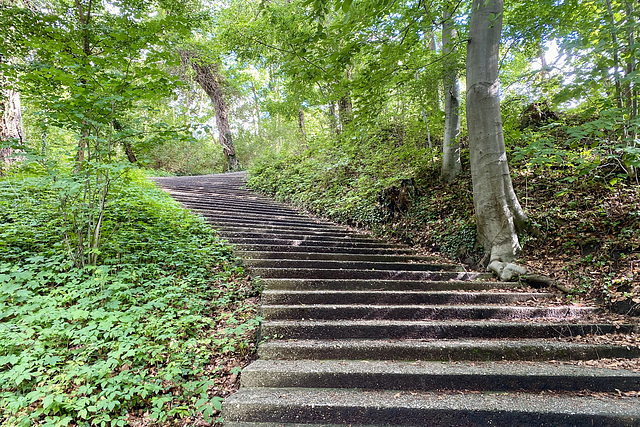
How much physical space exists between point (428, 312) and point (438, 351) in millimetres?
640

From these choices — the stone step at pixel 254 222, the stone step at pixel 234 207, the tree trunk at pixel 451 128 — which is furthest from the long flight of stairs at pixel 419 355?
the stone step at pixel 234 207

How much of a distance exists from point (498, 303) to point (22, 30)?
8027 millimetres

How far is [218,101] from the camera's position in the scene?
57.3 feet

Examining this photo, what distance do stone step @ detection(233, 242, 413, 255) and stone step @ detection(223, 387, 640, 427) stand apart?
273 centimetres

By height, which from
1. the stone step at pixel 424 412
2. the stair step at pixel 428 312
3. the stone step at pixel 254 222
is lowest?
the stone step at pixel 424 412

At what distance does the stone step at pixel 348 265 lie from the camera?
4281mm

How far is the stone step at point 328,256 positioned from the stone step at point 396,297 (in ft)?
3.56

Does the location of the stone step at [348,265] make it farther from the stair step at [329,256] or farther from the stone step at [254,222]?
the stone step at [254,222]

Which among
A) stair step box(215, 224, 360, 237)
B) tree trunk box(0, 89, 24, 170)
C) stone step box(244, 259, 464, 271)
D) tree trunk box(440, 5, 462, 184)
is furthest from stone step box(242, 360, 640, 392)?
tree trunk box(0, 89, 24, 170)

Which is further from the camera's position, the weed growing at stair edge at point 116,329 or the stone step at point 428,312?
the stone step at point 428,312

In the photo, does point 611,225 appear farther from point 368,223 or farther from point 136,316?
point 136,316

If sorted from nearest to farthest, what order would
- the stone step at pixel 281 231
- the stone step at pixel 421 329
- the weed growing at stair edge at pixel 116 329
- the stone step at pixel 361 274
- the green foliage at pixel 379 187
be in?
the weed growing at stair edge at pixel 116 329
the stone step at pixel 421 329
the stone step at pixel 361 274
the stone step at pixel 281 231
the green foliage at pixel 379 187

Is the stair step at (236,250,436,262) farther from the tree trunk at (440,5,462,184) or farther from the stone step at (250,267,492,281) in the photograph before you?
the tree trunk at (440,5,462,184)

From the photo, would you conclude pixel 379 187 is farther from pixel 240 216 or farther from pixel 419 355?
pixel 419 355
